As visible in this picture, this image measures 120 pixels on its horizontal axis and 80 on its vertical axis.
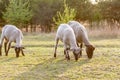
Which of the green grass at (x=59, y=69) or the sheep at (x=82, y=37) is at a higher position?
the sheep at (x=82, y=37)

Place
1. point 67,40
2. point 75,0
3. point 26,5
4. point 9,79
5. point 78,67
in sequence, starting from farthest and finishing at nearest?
point 75,0 < point 26,5 < point 67,40 < point 78,67 < point 9,79

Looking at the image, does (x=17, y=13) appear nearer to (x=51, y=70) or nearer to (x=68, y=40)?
(x=68, y=40)

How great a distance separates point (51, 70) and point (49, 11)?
3344 cm

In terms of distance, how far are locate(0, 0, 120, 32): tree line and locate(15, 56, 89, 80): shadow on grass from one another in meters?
27.3

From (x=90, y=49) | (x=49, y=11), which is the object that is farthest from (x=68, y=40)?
(x=49, y=11)

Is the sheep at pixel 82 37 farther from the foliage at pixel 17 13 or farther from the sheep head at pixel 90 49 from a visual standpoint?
the foliage at pixel 17 13

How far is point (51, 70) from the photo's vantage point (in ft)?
36.0

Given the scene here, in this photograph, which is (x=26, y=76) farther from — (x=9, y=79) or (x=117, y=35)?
(x=117, y=35)

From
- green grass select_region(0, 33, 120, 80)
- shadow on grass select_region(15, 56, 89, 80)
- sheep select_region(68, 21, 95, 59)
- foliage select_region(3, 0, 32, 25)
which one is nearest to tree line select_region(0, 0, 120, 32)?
foliage select_region(3, 0, 32, 25)

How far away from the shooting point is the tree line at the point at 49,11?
41.1 metres

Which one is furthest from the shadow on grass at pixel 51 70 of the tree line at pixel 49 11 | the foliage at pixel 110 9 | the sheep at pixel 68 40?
the foliage at pixel 110 9

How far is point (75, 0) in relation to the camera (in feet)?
153

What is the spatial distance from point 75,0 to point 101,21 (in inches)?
194

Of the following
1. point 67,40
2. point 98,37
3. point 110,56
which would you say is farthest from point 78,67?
point 98,37
